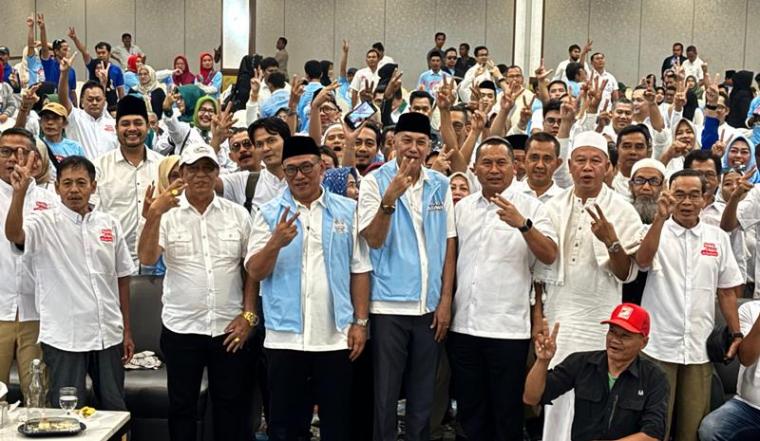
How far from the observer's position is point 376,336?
A: 15.9 feet

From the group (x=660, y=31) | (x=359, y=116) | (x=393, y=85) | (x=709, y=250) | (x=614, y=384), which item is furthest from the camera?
(x=660, y=31)

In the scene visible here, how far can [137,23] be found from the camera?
1909 cm

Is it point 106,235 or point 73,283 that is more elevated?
point 106,235

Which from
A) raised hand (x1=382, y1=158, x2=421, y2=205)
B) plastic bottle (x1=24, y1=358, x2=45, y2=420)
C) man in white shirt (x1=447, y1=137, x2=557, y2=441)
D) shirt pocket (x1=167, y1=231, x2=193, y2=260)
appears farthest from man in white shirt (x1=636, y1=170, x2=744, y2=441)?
plastic bottle (x1=24, y1=358, x2=45, y2=420)

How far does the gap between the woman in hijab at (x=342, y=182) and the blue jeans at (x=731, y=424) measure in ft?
6.87

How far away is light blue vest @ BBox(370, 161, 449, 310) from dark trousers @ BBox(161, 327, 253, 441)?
0.78 m

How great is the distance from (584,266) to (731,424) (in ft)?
3.57

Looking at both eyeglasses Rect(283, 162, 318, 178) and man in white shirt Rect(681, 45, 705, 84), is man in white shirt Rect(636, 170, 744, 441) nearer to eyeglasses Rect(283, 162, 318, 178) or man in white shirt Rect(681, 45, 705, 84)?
eyeglasses Rect(283, 162, 318, 178)

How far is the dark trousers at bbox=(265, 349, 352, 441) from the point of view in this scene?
4762mm

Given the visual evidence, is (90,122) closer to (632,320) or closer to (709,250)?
(709,250)

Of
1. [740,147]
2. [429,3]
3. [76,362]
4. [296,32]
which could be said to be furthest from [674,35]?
[76,362]

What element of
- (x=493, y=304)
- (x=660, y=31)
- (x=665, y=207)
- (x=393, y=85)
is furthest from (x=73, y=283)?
(x=660, y=31)

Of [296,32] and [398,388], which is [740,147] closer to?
[398,388]

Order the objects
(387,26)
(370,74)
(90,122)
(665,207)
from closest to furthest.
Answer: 1. (665,207)
2. (90,122)
3. (370,74)
4. (387,26)
